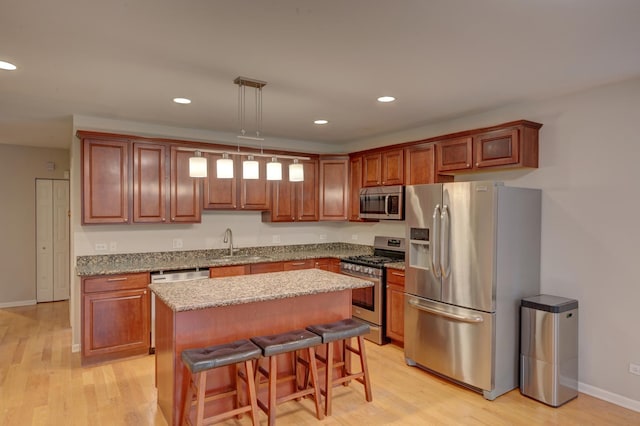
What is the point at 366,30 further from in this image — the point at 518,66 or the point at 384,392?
the point at 384,392

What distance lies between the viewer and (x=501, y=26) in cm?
222

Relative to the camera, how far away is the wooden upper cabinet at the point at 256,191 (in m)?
5.13

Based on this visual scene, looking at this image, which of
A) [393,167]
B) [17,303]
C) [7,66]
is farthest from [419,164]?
[17,303]

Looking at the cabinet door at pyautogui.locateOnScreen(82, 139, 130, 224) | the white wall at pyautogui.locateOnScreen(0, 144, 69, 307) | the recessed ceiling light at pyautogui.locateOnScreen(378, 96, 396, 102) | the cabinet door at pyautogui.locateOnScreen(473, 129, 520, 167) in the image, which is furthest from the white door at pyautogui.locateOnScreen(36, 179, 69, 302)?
the cabinet door at pyautogui.locateOnScreen(473, 129, 520, 167)

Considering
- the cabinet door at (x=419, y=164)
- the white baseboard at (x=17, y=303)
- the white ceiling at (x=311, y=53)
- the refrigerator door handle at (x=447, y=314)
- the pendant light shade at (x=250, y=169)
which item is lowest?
the white baseboard at (x=17, y=303)

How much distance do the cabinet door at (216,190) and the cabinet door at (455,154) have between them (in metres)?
2.50

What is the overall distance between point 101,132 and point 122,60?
70.5 inches

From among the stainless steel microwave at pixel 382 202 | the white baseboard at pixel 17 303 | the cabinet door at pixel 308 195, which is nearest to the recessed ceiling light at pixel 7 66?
the cabinet door at pixel 308 195

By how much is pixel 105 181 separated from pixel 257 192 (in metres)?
1.78

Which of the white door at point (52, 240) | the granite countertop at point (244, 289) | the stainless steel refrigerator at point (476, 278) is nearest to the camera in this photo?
the granite countertop at point (244, 289)

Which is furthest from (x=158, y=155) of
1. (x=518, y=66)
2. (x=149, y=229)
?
(x=518, y=66)

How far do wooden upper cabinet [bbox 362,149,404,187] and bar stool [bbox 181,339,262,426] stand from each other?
2849mm

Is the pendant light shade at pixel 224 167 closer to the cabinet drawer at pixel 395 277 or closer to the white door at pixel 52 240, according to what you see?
the cabinet drawer at pixel 395 277

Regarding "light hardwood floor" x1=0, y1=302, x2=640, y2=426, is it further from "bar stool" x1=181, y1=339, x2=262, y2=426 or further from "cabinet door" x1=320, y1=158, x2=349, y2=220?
"cabinet door" x1=320, y1=158, x2=349, y2=220
